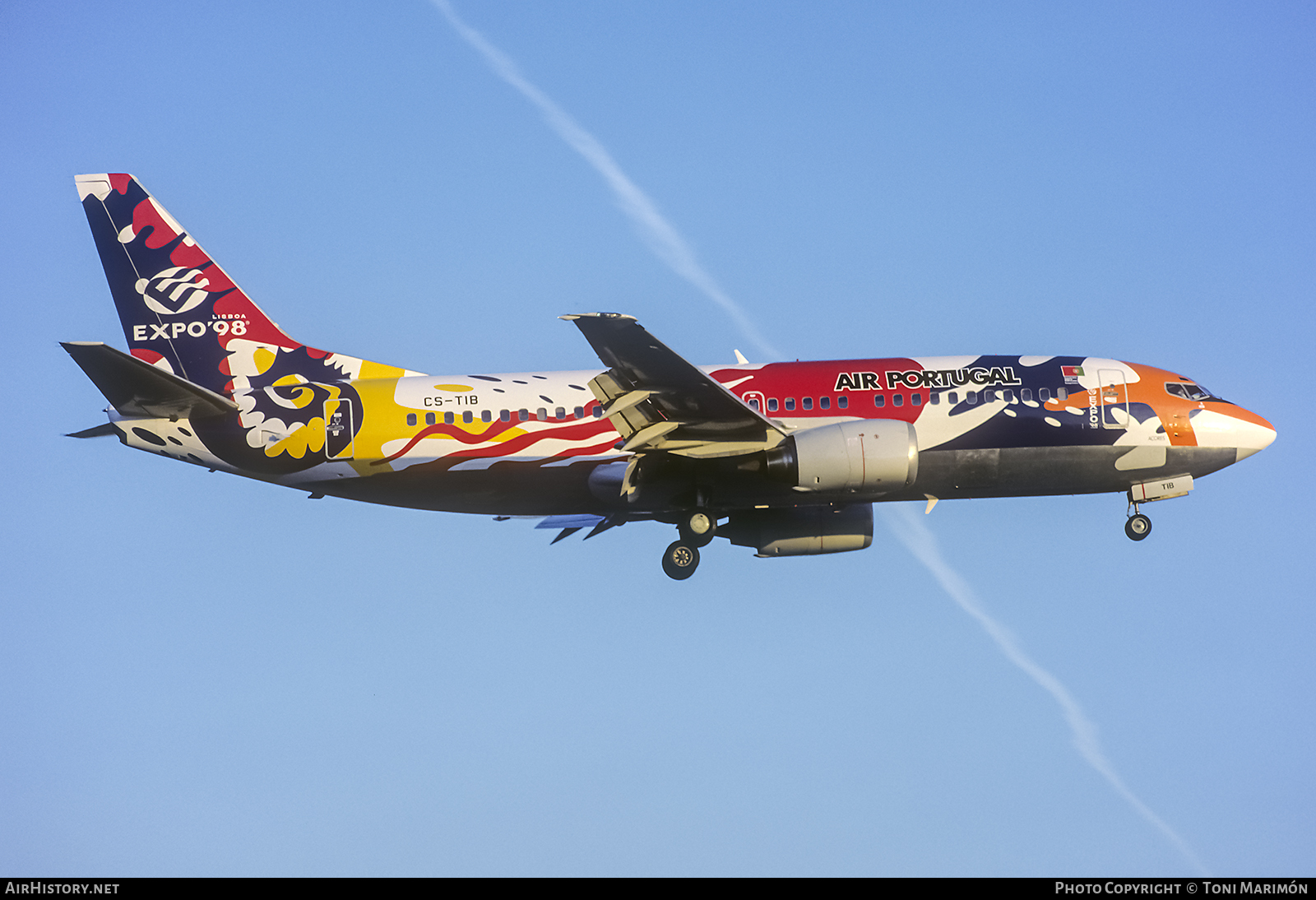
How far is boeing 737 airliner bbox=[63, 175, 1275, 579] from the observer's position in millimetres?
33031

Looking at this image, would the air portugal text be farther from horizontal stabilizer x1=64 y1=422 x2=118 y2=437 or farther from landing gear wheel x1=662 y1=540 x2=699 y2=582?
horizontal stabilizer x1=64 y1=422 x2=118 y2=437

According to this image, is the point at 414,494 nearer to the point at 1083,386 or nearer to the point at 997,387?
the point at 997,387

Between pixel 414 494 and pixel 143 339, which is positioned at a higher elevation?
pixel 143 339

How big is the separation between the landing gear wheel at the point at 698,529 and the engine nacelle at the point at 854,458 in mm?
2933

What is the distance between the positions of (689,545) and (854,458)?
5243 millimetres

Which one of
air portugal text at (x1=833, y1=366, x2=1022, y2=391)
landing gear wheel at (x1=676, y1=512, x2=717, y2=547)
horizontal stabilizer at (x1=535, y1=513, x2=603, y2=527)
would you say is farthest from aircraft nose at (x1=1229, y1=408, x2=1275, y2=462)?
horizontal stabilizer at (x1=535, y1=513, x2=603, y2=527)

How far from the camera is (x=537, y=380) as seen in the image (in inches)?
1380

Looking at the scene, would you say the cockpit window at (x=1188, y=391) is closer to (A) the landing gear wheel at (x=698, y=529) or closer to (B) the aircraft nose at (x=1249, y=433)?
(B) the aircraft nose at (x=1249, y=433)

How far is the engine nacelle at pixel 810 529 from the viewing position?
37.4m

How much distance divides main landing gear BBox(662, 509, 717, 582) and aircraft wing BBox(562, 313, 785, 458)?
2135 millimetres
